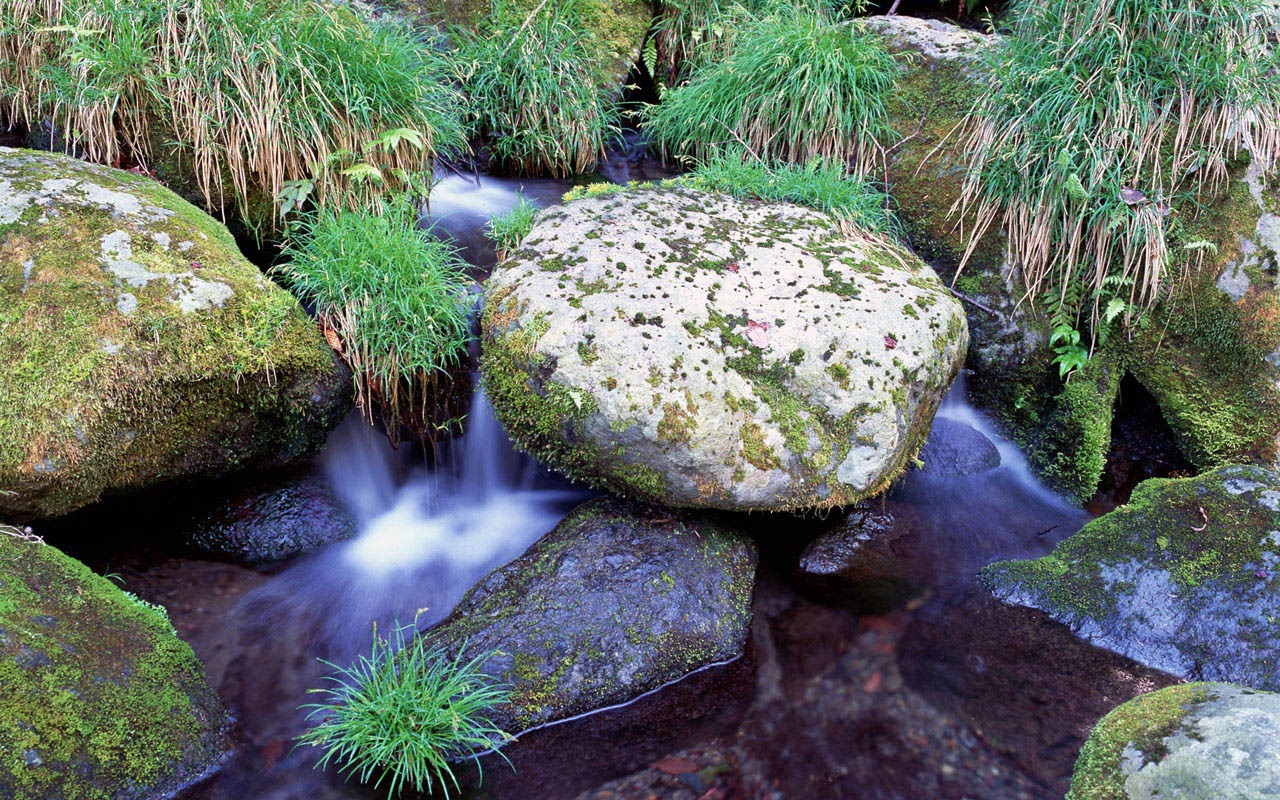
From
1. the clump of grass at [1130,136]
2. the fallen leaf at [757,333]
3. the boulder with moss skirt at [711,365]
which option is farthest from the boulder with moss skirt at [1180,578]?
the fallen leaf at [757,333]

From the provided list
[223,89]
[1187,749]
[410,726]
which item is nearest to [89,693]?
[410,726]

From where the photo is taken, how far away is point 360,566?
12.7 ft

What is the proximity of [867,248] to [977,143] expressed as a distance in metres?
1.23

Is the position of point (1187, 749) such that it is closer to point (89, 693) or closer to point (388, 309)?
point (89, 693)

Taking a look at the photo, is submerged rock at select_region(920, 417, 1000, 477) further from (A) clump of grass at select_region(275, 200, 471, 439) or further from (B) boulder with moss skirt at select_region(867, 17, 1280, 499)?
(A) clump of grass at select_region(275, 200, 471, 439)

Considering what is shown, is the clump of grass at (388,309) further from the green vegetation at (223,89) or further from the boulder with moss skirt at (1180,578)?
the boulder with moss skirt at (1180,578)

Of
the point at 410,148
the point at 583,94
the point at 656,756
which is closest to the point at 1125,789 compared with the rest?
the point at 656,756

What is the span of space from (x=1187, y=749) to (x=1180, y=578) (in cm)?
150

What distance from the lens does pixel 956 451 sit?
15.3ft

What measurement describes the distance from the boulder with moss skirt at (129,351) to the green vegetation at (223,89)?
1.51 ft

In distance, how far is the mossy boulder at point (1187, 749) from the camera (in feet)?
6.99

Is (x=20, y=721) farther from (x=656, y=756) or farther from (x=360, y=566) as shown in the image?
(x=656, y=756)

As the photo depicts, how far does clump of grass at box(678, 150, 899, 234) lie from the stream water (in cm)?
163

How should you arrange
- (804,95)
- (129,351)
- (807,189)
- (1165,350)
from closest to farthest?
(129,351) → (1165,350) → (807,189) → (804,95)
